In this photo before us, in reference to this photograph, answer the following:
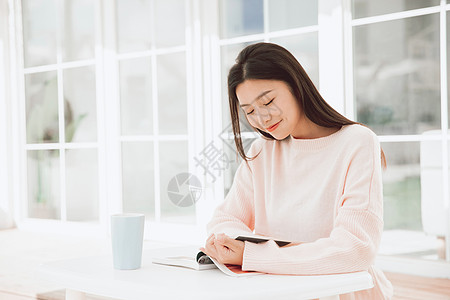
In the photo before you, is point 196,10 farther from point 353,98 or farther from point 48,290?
point 48,290

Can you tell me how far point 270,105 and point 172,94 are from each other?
2.62m

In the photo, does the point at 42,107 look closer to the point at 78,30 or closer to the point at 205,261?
the point at 78,30

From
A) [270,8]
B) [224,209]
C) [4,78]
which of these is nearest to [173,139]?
[270,8]

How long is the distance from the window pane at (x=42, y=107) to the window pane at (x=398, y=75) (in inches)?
104

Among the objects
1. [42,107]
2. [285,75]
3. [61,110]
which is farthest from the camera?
[42,107]

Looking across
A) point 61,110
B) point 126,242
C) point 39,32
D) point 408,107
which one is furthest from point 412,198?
point 39,32

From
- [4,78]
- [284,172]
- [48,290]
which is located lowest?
[48,290]

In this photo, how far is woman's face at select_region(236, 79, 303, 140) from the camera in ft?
4.08

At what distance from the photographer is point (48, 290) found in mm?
2555

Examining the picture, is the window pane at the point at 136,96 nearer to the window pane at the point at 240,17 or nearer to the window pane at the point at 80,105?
the window pane at the point at 80,105

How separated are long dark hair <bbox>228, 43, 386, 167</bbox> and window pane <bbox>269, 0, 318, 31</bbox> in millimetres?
1971

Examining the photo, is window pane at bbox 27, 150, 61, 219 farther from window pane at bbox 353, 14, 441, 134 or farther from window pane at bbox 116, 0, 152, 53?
window pane at bbox 353, 14, 441, 134

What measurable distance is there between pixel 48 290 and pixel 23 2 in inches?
122

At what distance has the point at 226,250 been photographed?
3.51 ft
